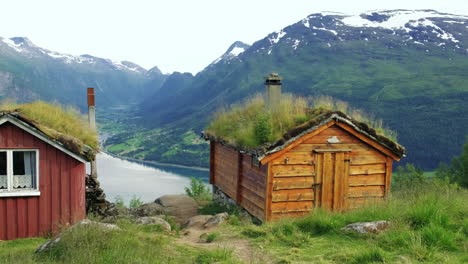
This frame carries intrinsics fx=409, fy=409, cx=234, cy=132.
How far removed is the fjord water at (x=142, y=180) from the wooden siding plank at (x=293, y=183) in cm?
4797

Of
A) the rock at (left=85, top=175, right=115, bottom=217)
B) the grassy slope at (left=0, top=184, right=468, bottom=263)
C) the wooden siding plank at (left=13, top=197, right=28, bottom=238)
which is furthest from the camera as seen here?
the rock at (left=85, top=175, right=115, bottom=217)

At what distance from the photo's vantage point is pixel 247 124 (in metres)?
15.5

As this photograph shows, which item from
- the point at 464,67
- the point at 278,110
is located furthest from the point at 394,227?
the point at 464,67

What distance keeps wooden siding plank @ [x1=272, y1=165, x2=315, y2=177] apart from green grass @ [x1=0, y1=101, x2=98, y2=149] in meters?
6.07

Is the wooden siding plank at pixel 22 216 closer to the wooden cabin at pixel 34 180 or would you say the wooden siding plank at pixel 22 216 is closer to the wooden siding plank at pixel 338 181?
the wooden cabin at pixel 34 180

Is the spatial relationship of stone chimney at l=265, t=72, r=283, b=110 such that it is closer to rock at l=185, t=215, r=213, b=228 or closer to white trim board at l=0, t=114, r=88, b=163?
rock at l=185, t=215, r=213, b=228

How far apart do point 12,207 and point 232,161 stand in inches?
322

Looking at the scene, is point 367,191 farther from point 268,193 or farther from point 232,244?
point 232,244

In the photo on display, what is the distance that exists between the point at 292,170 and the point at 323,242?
5.09 metres

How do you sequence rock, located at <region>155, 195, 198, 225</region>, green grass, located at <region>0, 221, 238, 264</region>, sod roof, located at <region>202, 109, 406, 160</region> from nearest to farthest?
green grass, located at <region>0, 221, 238, 264</region>, sod roof, located at <region>202, 109, 406, 160</region>, rock, located at <region>155, 195, 198, 225</region>

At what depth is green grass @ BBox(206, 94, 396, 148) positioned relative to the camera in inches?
546

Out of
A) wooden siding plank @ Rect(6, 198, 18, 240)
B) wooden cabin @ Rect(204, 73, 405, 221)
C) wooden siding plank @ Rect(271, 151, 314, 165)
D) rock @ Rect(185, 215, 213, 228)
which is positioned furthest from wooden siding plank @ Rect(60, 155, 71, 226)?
wooden siding plank @ Rect(271, 151, 314, 165)

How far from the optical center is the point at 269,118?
559 inches

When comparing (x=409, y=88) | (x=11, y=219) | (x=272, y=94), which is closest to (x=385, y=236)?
(x=272, y=94)
